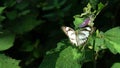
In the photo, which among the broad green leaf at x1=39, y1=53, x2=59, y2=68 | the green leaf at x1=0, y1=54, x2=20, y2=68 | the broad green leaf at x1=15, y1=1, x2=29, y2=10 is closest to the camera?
the broad green leaf at x1=39, y1=53, x2=59, y2=68

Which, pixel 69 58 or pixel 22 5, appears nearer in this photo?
pixel 69 58

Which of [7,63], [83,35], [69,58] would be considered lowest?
[7,63]

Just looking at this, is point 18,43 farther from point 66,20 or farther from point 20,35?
point 66,20

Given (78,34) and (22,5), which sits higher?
(78,34)

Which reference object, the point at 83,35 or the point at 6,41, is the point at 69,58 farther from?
the point at 6,41

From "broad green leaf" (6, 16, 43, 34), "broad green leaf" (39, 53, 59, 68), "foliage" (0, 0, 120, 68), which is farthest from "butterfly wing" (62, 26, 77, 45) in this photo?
"broad green leaf" (6, 16, 43, 34)

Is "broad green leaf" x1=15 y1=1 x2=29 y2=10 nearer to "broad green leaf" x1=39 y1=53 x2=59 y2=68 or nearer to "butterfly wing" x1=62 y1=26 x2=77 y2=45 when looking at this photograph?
"broad green leaf" x1=39 y1=53 x2=59 y2=68

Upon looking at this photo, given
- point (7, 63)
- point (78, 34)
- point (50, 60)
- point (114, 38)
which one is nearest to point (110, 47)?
point (114, 38)

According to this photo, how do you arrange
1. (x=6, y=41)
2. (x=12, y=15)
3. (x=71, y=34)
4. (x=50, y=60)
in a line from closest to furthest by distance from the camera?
(x=71, y=34), (x=50, y=60), (x=6, y=41), (x=12, y=15)
